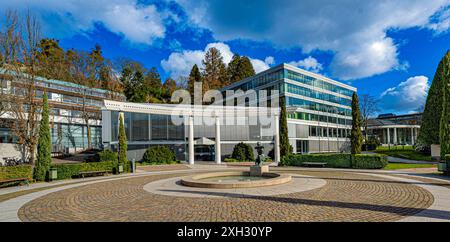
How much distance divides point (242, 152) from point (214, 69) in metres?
47.8

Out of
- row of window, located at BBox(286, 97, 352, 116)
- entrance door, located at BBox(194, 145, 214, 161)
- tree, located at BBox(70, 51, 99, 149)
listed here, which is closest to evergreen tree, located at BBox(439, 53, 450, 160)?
entrance door, located at BBox(194, 145, 214, 161)

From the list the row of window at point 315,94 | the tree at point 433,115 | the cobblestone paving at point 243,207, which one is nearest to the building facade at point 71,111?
the row of window at point 315,94

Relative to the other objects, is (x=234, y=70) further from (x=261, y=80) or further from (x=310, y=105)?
(x=310, y=105)

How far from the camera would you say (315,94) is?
60.1 m

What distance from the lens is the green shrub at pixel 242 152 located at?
37.3m

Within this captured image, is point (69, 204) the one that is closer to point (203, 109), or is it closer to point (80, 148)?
point (203, 109)

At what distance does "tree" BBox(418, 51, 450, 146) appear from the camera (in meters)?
34.6

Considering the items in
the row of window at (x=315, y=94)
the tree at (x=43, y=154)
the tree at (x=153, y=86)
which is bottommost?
the tree at (x=43, y=154)

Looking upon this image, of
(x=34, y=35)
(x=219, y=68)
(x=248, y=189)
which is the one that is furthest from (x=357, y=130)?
(x=219, y=68)

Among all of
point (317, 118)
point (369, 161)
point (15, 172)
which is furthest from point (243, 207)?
point (317, 118)

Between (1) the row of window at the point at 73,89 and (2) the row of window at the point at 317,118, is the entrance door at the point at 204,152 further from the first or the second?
(1) the row of window at the point at 73,89

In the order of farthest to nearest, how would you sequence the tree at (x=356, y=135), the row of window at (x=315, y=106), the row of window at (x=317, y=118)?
the row of window at (x=315, y=106)
the row of window at (x=317, y=118)
the tree at (x=356, y=135)

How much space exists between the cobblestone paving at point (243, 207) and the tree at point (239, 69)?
230 feet

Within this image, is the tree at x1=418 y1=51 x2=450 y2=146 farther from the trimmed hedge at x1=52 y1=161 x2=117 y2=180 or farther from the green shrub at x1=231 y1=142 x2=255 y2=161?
the trimmed hedge at x1=52 y1=161 x2=117 y2=180
